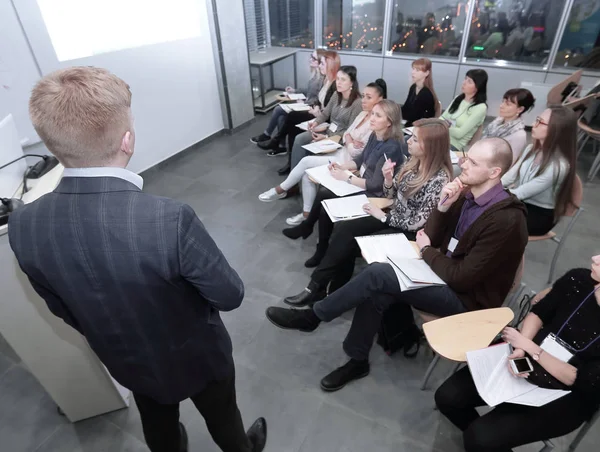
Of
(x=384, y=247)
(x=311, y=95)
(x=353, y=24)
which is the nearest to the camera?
(x=384, y=247)

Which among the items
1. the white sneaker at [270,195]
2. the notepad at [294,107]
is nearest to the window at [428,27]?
the notepad at [294,107]

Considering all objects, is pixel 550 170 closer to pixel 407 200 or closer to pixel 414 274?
pixel 407 200

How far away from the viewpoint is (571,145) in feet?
7.08

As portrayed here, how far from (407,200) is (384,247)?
39cm

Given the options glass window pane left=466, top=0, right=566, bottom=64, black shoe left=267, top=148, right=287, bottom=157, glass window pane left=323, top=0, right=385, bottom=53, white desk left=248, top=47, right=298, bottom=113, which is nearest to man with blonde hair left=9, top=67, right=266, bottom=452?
black shoe left=267, top=148, right=287, bottom=157

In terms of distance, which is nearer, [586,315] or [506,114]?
[586,315]

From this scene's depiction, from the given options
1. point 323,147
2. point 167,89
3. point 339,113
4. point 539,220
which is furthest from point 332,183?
point 167,89

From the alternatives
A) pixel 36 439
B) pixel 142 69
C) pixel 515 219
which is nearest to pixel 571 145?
pixel 515 219

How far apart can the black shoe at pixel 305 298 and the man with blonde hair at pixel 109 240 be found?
58.0 inches

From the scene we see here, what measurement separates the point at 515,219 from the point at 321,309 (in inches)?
43.5

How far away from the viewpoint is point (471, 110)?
10.7 feet

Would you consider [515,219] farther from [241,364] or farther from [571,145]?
[241,364]

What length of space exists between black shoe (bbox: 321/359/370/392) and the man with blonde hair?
1194mm

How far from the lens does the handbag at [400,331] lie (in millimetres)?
2113
